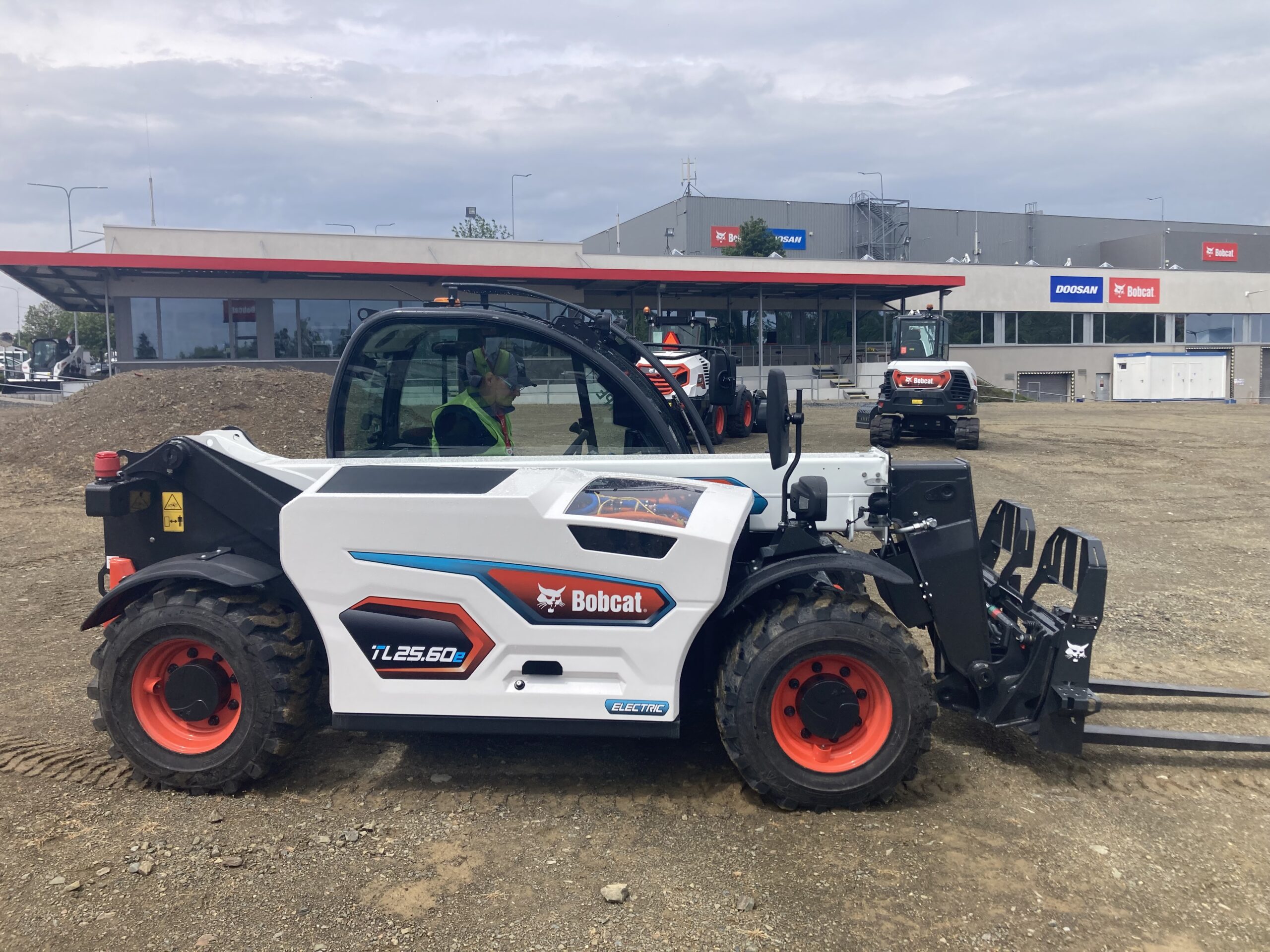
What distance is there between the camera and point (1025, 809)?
12.5 ft

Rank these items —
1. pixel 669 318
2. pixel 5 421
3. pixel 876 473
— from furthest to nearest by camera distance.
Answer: pixel 5 421, pixel 669 318, pixel 876 473

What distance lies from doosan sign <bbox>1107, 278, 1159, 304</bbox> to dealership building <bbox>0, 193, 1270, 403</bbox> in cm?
7

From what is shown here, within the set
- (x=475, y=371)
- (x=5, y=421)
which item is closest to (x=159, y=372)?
(x=5, y=421)

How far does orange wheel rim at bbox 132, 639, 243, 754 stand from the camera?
3.92m

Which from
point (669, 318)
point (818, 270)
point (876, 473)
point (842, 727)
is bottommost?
point (842, 727)

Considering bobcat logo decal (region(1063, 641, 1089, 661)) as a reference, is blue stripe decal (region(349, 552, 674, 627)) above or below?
above

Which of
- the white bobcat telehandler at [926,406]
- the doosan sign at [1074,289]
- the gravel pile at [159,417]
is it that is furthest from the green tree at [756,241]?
the gravel pile at [159,417]

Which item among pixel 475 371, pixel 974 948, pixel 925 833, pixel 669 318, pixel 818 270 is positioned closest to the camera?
pixel 974 948

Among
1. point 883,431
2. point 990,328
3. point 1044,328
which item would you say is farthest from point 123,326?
point 1044,328

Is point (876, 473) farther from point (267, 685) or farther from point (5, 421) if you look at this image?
point (5, 421)

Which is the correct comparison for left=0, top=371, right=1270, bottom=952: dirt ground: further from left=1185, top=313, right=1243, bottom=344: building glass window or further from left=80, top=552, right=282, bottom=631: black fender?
left=1185, top=313, right=1243, bottom=344: building glass window

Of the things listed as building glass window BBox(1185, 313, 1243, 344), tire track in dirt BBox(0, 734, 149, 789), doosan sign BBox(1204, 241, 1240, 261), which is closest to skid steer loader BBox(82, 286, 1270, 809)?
tire track in dirt BBox(0, 734, 149, 789)

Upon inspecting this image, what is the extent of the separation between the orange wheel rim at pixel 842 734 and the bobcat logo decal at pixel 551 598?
0.91m

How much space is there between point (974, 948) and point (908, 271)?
128ft
